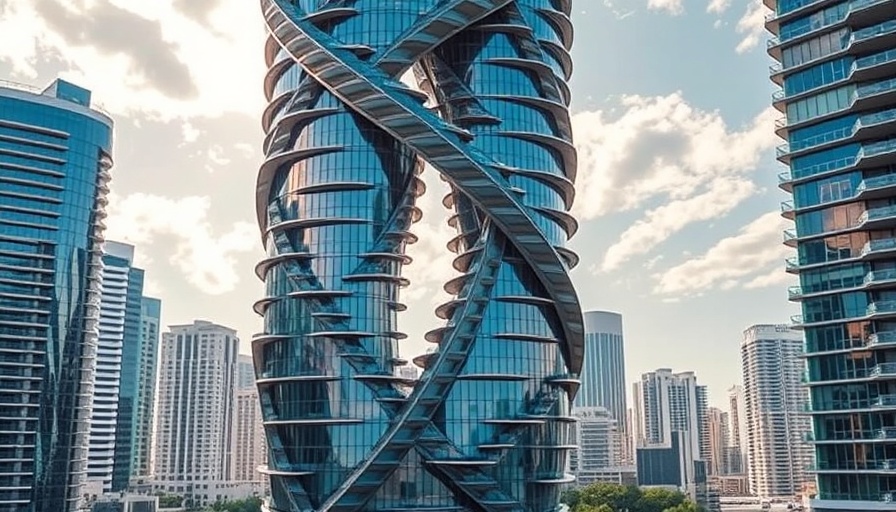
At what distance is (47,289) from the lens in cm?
8475

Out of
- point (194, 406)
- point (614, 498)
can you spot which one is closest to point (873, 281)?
point (614, 498)

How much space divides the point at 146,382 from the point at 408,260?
137 meters

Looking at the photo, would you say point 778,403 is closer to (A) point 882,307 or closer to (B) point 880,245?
(A) point 882,307

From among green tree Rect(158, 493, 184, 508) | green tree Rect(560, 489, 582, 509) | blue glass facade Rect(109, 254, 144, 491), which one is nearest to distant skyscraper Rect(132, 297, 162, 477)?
blue glass facade Rect(109, 254, 144, 491)

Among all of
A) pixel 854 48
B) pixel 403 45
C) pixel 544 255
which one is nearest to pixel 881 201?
pixel 854 48

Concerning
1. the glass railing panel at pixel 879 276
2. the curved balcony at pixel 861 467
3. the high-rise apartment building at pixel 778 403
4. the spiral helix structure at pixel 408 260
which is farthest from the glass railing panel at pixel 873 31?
the high-rise apartment building at pixel 778 403

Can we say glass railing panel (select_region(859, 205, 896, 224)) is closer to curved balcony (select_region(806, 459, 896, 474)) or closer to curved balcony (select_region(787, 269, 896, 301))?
curved balcony (select_region(787, 269, 896, 301))

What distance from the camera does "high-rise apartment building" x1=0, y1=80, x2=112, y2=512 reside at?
80.1m

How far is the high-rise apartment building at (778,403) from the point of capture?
545 feet

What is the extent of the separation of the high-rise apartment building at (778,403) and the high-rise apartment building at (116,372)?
414 feet

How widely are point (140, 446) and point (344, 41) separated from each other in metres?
150

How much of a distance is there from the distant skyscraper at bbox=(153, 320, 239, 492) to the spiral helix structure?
122 m

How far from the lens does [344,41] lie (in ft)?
191

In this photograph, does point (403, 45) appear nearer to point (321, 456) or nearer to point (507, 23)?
point (507, 23)
